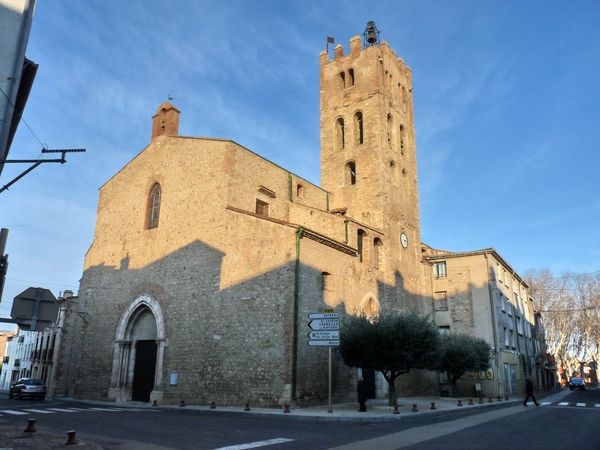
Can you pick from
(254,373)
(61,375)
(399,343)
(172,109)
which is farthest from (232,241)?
(61,375)

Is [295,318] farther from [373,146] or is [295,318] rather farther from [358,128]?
[358,128]

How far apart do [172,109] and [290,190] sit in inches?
310

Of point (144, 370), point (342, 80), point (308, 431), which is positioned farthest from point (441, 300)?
point (308, 431)

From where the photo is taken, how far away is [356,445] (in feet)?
29.6

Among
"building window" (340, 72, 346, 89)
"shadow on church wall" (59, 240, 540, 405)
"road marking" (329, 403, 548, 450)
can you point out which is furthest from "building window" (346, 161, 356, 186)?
"road marking" (329, 403, 548, 450)

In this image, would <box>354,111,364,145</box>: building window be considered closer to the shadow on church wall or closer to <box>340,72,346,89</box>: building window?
<box>340,72,346,89</box>: building window

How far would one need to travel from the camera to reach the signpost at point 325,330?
1519 centimetres

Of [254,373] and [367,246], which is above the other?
[367,246]

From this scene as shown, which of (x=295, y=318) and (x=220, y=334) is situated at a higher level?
(x=295, y=318)

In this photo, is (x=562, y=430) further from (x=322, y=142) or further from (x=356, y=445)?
(x=322, y=142)

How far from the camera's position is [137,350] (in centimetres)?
2233

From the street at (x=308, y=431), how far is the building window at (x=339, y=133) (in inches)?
756

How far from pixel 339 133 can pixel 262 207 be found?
10431 mm

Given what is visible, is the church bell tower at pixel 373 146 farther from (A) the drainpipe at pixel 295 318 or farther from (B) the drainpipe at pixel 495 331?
(A) the drainpipe at pixel 295 318
